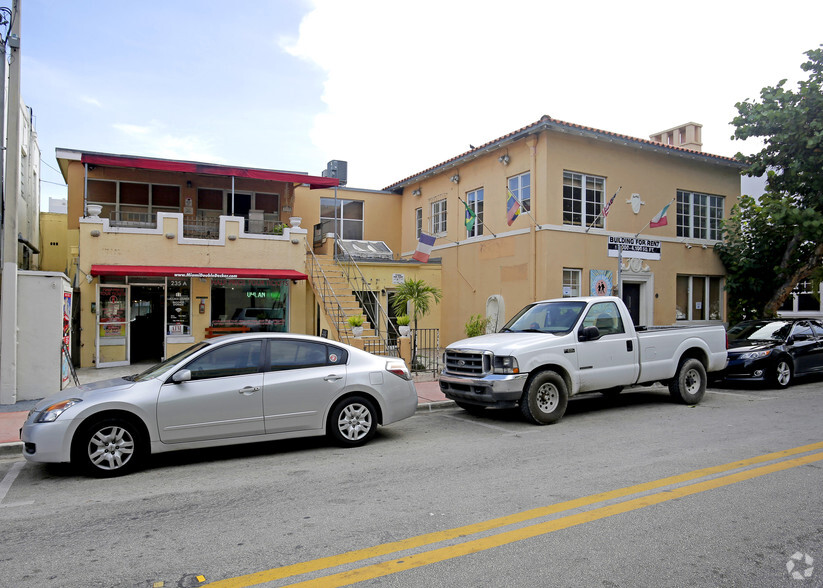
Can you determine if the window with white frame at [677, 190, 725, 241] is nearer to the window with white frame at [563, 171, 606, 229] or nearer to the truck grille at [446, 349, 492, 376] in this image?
the window with white frame at [563, 171, 606, 229]

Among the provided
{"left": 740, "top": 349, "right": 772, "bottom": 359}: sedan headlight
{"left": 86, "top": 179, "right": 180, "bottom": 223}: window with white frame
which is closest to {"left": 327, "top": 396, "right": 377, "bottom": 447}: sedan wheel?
{"left": 740, "top": 349, "right": 772, "bottom": 359}: sedan headlight

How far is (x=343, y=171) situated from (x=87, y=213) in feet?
34.0

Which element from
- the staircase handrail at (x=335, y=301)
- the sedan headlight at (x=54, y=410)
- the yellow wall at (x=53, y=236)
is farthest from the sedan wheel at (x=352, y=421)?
the yellow wall at (x=53, y=236)

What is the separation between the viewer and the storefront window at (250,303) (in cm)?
1611

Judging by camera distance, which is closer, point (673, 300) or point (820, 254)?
point (820, 254)

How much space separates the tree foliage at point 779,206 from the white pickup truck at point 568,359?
8.09 meters

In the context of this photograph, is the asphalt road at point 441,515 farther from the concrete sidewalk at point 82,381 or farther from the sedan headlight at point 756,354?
the sedan headlight at point 756,354

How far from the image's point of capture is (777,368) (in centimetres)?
1234

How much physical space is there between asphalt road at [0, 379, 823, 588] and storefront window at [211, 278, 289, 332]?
371 inches

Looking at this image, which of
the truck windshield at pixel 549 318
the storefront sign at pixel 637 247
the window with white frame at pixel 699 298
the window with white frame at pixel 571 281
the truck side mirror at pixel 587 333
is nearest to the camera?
the truck side mirror at pixel 587 333

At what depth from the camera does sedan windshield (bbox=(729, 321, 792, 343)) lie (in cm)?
1298

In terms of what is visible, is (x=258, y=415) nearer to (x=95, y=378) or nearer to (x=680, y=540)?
(x=680, y=540)

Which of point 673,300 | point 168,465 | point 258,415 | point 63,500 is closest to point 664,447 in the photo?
point 258,415

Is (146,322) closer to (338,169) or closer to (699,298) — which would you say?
(338,169)
